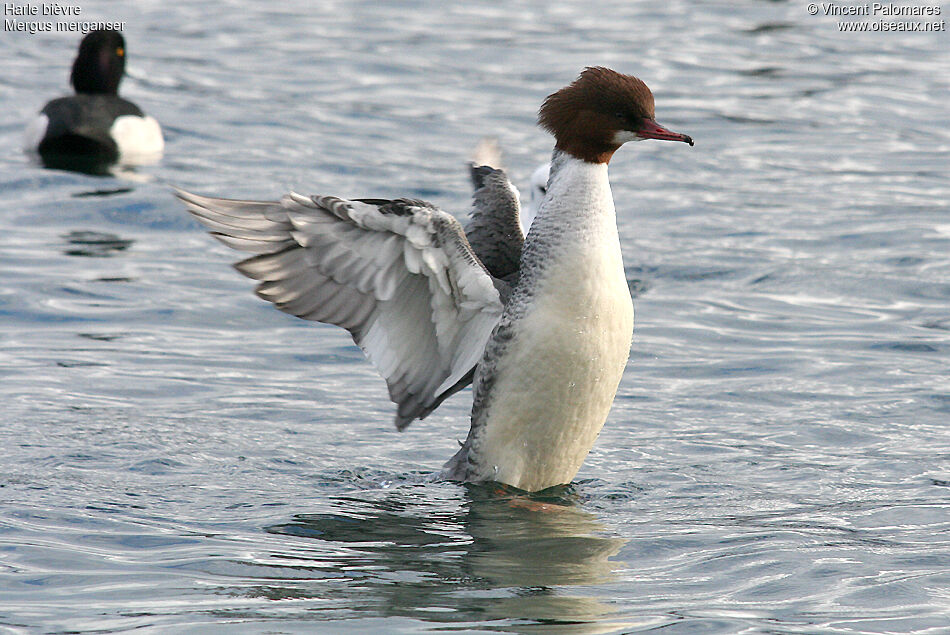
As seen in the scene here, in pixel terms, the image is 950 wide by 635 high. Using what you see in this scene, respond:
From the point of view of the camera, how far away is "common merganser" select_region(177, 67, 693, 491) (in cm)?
515

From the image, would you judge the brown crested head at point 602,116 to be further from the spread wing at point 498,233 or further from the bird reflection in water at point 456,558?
the bird reflection in water at point 456,558

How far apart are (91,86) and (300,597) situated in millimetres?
9294

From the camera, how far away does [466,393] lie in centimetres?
742

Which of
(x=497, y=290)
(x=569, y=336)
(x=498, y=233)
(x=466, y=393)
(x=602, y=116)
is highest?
(x=602, y=116)

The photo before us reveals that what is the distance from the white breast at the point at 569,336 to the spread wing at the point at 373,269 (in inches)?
10.0

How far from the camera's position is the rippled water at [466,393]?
4516mm

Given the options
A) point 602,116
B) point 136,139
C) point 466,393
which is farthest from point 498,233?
point 136,139

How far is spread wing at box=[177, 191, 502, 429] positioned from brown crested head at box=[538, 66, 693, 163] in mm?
631

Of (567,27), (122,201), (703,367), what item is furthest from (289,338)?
(567,27)

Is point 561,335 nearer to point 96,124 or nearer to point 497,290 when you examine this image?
point 497,290

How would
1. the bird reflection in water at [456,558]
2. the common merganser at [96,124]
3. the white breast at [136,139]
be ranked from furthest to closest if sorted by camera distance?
the white breast at [136,139]
the common merganser at [96,124]
the bird reflection in water at [456,558]

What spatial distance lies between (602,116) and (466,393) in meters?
2.47

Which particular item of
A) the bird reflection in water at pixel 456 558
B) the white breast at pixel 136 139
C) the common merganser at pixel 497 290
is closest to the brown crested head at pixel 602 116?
the common merganser at pixel 497 290

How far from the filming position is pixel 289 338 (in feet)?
26.3
